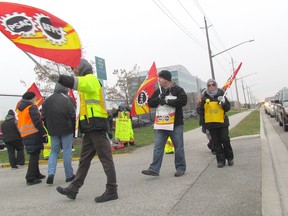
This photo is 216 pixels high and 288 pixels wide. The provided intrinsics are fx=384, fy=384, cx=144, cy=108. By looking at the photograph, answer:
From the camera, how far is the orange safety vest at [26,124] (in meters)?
7.22

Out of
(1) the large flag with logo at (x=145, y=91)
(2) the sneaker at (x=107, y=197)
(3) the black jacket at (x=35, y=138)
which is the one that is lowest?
(2) the sneaker at (x=107, y=197)

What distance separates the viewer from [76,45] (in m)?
5.25

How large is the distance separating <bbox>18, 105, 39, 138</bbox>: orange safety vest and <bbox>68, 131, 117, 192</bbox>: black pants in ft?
7.06

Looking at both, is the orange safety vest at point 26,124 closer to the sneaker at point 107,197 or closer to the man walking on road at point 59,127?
the man walking on road at point 59,127

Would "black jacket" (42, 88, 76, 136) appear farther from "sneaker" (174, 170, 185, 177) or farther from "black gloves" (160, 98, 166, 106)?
"sneaker" (174, 170, 185, 177)

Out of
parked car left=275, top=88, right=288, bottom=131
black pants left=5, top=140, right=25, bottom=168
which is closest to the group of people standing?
black pants left=5, top=140, right=25, bottom=168

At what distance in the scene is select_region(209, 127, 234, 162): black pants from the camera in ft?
23.6

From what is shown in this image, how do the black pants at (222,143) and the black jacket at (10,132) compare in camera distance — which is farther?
the black jacket at (10,132)

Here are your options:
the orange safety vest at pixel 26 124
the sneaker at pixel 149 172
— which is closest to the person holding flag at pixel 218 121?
the sneaker at pixel 149 172

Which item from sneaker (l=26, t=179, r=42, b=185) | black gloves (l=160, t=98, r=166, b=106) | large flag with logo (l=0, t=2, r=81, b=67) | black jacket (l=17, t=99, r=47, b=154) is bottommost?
sneaker (l=26, t=179, r=42, b=185)

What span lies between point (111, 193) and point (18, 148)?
5793 millimetres

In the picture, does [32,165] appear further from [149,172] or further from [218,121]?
[218,121]

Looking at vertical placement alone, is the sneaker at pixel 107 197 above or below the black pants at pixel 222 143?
below

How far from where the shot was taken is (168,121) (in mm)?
6512
